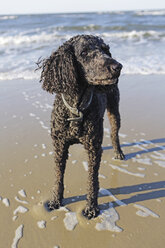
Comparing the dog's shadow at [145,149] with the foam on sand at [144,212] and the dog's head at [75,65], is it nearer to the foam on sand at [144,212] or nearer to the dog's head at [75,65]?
the foam on sand at [144,212]

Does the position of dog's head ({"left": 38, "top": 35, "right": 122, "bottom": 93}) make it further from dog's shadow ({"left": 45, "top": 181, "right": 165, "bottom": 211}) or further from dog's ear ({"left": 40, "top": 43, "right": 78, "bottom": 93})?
dog's shadow ({"left": 45, "top": 181, "right": 165, "bottom": 211})

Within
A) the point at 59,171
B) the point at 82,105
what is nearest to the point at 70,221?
the point at 59,171

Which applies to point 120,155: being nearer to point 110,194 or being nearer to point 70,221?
point 110,194

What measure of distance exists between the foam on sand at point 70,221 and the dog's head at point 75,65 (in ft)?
4.64

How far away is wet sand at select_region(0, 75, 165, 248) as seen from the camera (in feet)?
8.48

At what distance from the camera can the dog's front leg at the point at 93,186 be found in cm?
270

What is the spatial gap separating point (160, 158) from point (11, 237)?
2.36 m

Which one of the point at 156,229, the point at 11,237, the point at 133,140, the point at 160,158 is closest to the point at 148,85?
the point at 133,140

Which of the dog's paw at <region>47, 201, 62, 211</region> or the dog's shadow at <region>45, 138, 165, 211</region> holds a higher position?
the dog's paw at <region>47, 201, 62, 211</region>

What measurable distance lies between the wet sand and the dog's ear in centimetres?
144

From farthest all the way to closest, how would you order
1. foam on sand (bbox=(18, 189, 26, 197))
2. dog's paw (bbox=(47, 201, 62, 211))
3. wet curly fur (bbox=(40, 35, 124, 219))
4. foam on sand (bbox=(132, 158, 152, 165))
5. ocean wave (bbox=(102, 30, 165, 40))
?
ocean wave (bbox=(102, 30, 165, 40))
foam on sand (bbox=(132, 158, 152, 165))
foam on sand (bbox=(18, 189, 26, 197))
dog's paw (bbox=(47, 201, 62, 211))
wet curly fur (bbox=(40, 35, 124, 219))

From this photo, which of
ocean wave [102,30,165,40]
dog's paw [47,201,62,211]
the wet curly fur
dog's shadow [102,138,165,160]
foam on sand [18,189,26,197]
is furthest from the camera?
ocean wave [102,30,165,40]

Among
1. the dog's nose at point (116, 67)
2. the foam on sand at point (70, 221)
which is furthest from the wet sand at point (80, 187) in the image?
the dog's nose at point (116, 67)

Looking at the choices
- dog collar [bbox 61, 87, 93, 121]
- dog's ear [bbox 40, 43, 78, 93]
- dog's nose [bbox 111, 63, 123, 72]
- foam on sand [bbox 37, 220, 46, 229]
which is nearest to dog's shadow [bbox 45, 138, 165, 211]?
foam on sand [bbox 37, 220, 46, 229]
